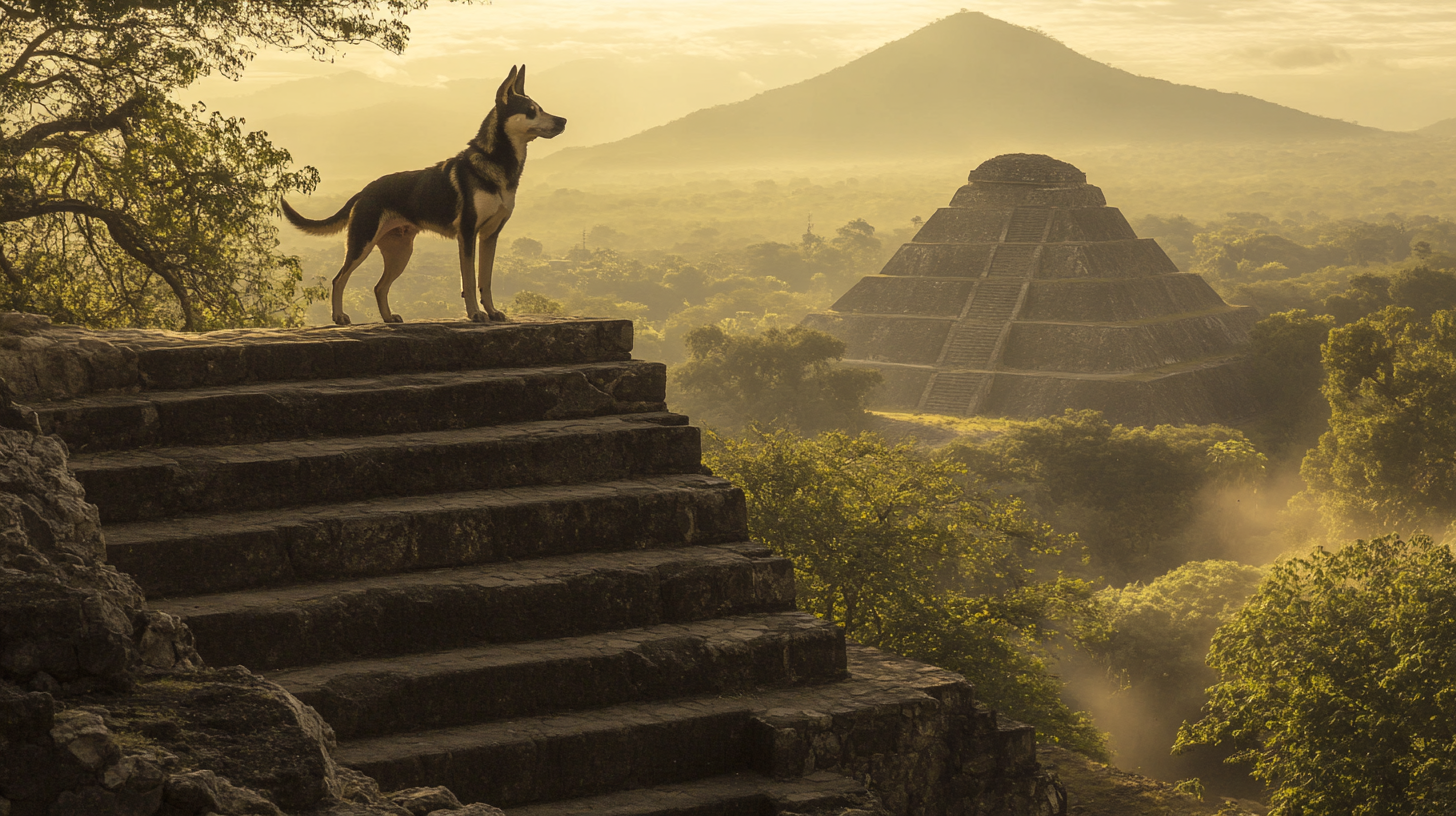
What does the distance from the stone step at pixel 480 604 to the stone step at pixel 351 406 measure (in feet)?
4.02

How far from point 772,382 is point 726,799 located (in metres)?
41.0

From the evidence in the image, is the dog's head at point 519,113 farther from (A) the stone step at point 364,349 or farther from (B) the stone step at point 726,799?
(B) the stone step at point 726,799

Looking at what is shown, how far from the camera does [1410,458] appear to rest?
29.8 metres

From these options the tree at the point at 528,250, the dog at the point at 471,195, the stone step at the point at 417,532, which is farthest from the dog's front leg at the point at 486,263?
the tree at the point at 528,250

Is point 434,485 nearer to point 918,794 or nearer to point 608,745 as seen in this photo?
point 608,745

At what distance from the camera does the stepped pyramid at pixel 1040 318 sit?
4784 centimetres

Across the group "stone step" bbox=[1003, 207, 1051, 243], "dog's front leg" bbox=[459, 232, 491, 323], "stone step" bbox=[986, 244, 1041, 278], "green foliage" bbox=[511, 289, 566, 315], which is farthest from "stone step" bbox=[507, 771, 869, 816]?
Result: "stone step" bbox=[1003, 207, 1051, 243]

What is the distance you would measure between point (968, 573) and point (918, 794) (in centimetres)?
1497

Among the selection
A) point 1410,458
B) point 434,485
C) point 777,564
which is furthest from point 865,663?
point 1410,458

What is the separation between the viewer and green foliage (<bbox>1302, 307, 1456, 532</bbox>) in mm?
29312

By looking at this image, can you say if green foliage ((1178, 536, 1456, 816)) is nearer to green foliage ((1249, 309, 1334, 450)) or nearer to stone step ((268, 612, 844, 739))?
stone step ((268, 612, 844, 739))

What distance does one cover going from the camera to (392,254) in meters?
9.06

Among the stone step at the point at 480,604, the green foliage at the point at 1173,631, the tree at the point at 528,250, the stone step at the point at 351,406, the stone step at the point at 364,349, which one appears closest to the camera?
the stone step at the point at 480,604

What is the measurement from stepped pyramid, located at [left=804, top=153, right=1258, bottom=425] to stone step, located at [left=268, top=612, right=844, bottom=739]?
41630 mm
